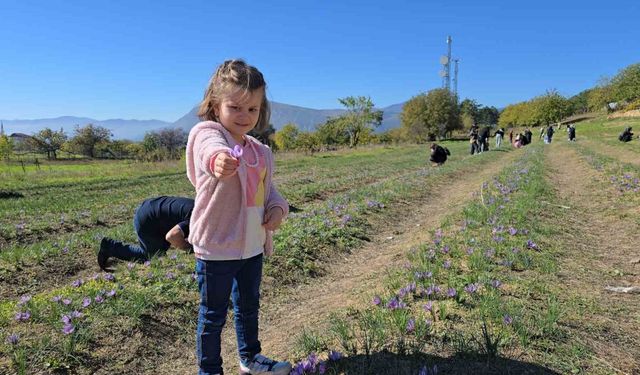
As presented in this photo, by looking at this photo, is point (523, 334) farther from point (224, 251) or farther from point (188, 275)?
point (188, 275)

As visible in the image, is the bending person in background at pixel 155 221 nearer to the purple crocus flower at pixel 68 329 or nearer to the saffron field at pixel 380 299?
the saffron field at pixel 380 299

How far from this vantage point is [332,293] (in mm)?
5793

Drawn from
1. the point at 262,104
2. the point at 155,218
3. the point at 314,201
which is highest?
the point at 262,104

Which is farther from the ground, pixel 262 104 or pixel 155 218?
pixel 262 104

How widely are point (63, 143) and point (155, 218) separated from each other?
127352mm

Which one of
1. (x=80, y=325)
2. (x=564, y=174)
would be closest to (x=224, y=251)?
(x=80, y=325)

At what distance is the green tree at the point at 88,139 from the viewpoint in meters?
113

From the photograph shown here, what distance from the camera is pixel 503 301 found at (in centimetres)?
425

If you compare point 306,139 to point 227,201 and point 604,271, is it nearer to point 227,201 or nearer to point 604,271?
point 604,271

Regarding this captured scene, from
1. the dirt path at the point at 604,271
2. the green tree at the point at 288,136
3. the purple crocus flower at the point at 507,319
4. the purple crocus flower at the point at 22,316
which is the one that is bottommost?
the dirt path at the point at 604,271

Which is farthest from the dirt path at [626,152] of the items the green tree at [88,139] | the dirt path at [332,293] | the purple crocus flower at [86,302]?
the green tree at [88,139]

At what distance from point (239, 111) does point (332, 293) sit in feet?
11.9

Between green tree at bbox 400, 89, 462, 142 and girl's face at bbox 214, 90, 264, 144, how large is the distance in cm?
10044

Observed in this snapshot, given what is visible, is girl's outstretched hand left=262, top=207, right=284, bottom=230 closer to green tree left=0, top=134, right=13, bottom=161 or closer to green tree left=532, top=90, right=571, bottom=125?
green tree left=0, top=134, right=13, bottom=161
